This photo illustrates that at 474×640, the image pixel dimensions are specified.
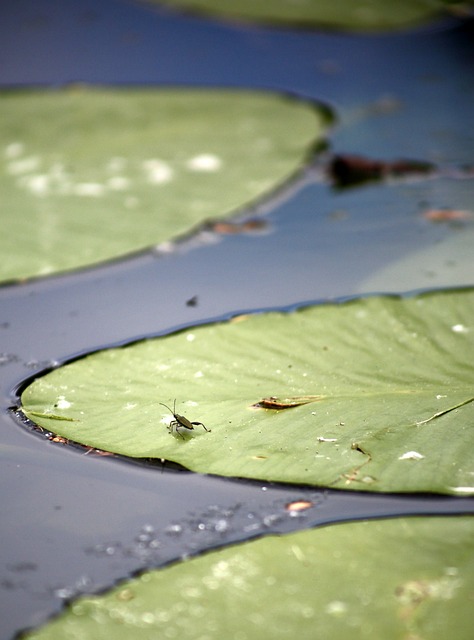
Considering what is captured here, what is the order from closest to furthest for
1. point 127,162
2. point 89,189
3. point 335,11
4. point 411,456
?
point 411,456
point 89,189
point 127,162
point 335,11

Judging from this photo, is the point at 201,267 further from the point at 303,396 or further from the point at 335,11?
the point at 335,11

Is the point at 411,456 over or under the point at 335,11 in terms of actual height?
under

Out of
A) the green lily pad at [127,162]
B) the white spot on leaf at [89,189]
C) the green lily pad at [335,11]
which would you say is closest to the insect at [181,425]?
the green lily pad at [127,162]

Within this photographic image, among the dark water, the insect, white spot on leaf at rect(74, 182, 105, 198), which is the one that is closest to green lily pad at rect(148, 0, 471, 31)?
the dark water

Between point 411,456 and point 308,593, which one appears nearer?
point 308,593

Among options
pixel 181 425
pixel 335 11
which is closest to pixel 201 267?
pixel 181 425

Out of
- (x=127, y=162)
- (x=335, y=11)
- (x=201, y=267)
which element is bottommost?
(x=201, y=267)

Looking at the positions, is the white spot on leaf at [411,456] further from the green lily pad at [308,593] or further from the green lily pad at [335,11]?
the green lily pad at [335,11]
